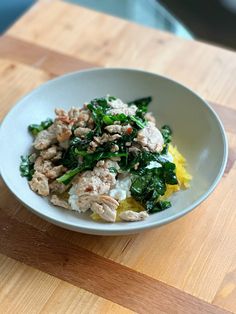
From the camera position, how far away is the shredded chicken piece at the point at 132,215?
3.53ft

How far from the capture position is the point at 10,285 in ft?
3.42

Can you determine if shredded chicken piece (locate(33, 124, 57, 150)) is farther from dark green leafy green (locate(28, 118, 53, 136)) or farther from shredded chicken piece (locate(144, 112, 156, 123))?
shredded chicken piece (locate(144, 112, 156, 123))

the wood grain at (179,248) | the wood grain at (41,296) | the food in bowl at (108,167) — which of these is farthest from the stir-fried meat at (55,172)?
the wood grain at (41,296)

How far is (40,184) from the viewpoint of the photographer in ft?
3.79

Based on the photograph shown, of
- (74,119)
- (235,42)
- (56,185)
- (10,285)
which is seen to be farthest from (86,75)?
(235,42)

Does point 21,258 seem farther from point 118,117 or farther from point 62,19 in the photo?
point 62,19

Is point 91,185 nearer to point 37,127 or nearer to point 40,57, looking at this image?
point 37,127

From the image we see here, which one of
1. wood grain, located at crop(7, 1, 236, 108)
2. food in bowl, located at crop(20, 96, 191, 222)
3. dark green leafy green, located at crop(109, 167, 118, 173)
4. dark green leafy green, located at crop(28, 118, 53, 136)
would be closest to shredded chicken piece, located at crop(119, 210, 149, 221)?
food in bowl, located at crop(20, 96, 191, 222)

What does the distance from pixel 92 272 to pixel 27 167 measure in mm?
320

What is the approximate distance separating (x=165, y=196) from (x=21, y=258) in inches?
14.1

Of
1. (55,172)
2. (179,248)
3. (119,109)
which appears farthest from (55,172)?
(179,248)

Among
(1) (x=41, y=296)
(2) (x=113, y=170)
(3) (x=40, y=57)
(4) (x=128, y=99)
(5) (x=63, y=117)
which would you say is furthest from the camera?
(3) (x=40, y=57)

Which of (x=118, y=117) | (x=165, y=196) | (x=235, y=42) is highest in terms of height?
(x=118, y=117)

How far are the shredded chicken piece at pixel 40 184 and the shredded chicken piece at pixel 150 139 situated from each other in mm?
237
